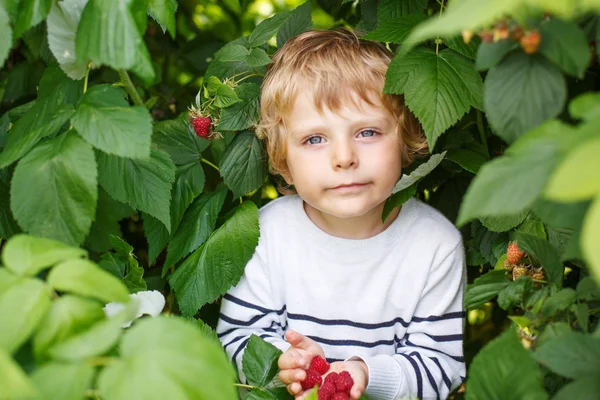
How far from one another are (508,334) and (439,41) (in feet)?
2.29

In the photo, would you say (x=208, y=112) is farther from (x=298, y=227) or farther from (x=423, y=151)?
(x=423, y=151)

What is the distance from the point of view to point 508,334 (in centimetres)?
101

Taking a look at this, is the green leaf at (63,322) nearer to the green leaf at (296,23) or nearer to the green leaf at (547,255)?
the green leaf at (547,255)

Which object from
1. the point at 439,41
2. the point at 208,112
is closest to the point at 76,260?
the point at 208,112

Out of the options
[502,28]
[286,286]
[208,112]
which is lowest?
[286,286]

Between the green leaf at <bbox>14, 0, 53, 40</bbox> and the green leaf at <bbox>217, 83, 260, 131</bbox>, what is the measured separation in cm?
53

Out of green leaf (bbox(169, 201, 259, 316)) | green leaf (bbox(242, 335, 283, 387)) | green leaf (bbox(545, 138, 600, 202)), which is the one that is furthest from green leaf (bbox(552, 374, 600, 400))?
green leaf (bbox(169, 201, 259, 316))

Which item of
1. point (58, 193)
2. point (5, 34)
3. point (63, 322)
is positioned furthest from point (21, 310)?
point (5, 34)

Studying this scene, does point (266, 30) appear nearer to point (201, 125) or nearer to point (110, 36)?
point (201, 125)

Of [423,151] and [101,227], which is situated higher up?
[423,151]

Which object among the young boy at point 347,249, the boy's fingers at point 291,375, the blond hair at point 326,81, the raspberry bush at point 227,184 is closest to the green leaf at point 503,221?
the raspberry bush at point 227,184

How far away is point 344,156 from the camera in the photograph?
1450mm

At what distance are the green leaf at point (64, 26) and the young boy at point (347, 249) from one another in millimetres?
466

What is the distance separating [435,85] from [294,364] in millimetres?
652
